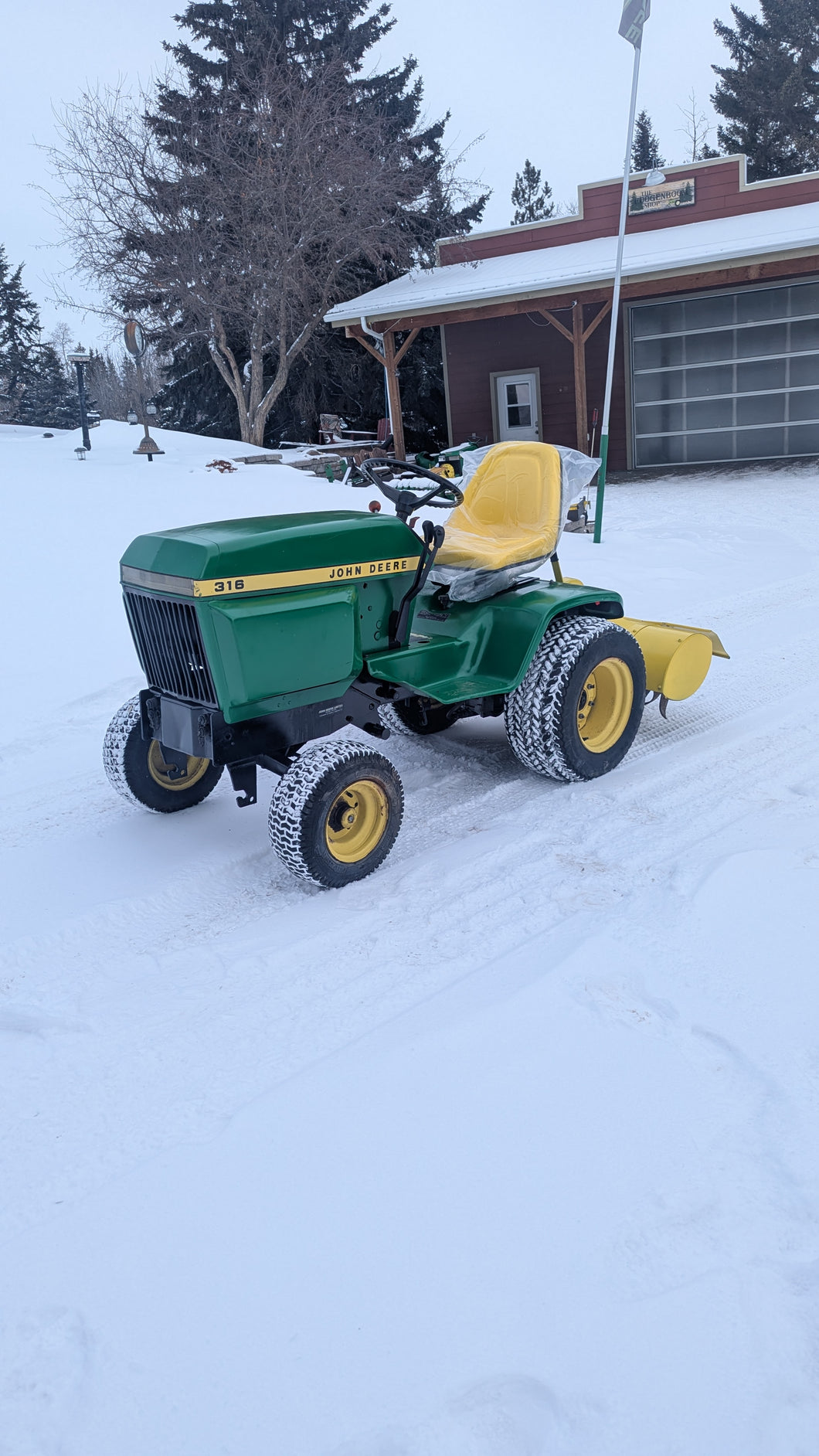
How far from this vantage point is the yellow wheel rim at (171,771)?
151 inches

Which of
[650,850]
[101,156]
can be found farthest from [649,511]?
[101,156]

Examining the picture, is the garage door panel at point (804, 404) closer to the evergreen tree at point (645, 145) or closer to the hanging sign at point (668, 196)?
the hanging sign at point (668, 196)

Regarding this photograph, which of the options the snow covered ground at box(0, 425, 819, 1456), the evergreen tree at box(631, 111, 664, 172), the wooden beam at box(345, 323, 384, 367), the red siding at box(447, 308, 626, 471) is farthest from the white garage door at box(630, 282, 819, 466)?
the evergreen tree at box(631, 111, 664, 172)

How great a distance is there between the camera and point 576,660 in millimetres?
3992

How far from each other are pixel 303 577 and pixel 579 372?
11.7m

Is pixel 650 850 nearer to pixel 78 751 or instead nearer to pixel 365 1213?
pixel 365 1213

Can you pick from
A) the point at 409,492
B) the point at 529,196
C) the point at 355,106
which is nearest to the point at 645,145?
the point at 529,196

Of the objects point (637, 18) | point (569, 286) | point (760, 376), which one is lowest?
point (760, 376)

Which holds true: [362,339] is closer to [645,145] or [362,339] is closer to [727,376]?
[727,376]

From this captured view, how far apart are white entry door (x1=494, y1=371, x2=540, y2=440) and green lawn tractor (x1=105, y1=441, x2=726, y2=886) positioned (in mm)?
13240

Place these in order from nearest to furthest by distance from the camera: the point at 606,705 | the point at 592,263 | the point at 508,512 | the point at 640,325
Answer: the point at 606,705 → the point at 508,512 → the point at 592,263 → the point at 640,325

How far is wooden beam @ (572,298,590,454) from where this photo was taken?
43.4 feet

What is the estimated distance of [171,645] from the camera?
3.36m

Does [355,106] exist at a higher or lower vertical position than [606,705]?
higher
